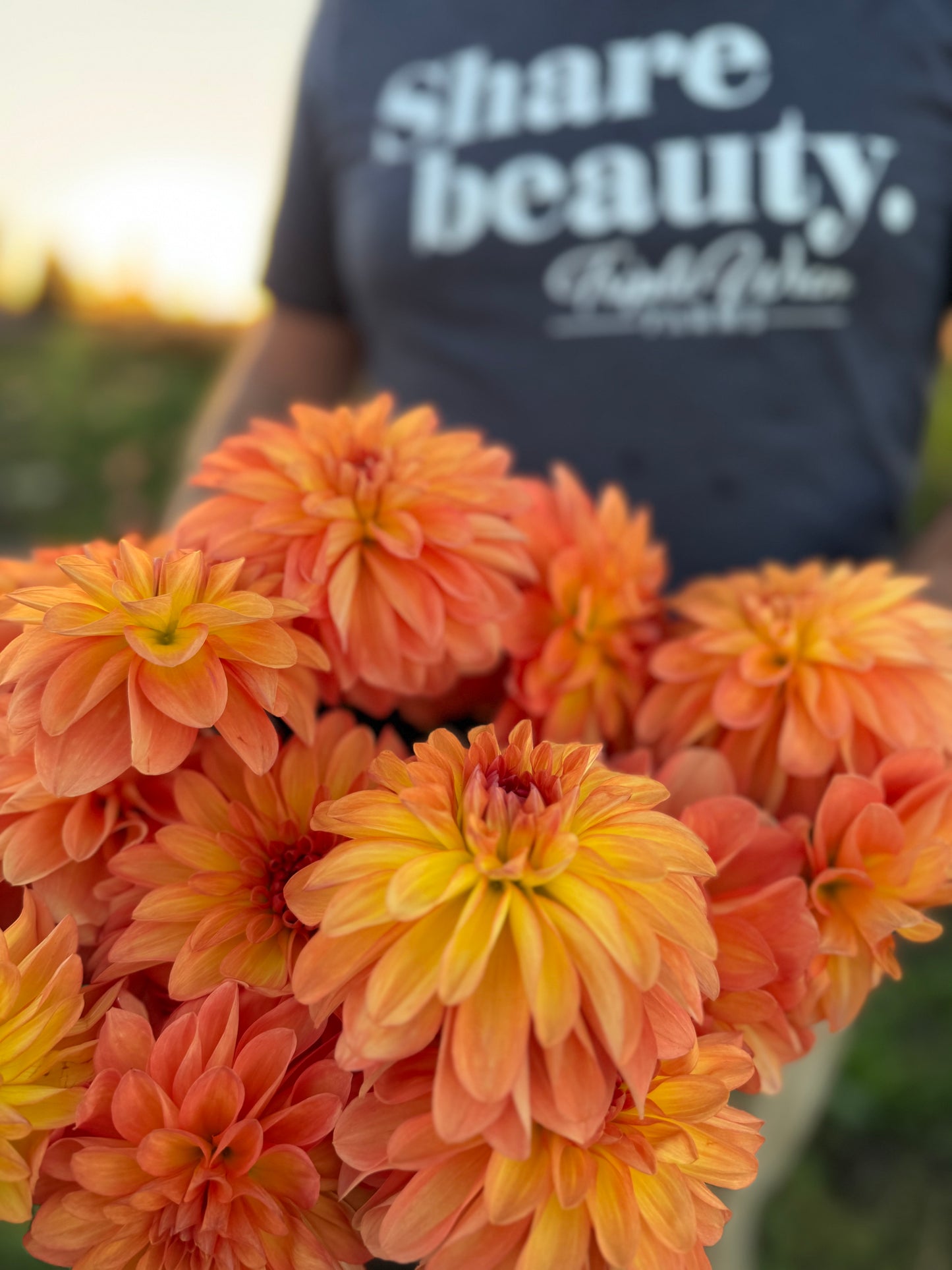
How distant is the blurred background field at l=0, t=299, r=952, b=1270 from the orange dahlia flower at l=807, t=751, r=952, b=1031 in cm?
106

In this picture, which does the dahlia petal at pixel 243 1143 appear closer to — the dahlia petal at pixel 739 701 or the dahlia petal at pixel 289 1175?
the dahlia petal at pixel 289 1175

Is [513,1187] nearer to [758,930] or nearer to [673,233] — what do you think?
[758,930]

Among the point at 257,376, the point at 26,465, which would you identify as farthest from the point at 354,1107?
the point at 26,465

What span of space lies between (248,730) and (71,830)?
0.06m

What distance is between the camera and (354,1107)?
0.22 m

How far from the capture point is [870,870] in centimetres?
28

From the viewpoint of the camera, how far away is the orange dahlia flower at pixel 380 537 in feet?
0.94

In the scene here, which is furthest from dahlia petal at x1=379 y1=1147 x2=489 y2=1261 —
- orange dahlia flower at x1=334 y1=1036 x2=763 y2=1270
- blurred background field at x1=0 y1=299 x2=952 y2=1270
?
blurred background field at x1=0 y1=299 x2=952 y2=1270

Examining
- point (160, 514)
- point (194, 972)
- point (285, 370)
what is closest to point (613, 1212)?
point (194, 972)

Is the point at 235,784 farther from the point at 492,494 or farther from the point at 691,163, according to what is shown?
the point at 691,163

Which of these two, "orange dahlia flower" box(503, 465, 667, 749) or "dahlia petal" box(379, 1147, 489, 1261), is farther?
"orange dahlia flower" box(503, 465, 667, 749)

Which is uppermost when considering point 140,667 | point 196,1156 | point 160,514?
point 140,667

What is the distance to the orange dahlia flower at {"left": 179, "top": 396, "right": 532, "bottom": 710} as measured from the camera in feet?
0.94

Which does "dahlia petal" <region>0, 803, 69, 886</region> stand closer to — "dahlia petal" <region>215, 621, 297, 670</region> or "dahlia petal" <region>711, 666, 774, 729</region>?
"dahlia petal" <region>215, 621, 297, 670</region>
